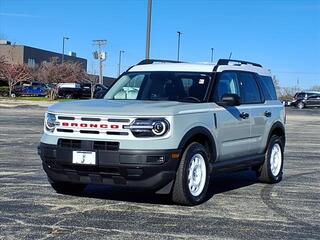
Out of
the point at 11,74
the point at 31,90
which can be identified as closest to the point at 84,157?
the point at 11,74

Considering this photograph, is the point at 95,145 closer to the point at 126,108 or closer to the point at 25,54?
the point at 126,108

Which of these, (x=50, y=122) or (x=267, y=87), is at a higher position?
(x=267, y=87)

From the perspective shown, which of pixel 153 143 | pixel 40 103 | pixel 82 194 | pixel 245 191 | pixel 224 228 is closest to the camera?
pixel 224 228

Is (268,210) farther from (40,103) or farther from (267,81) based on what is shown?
(40,103)

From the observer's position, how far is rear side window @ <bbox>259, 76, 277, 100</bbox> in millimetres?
9977

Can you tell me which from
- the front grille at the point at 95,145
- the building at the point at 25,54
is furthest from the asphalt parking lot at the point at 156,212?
the building at the point at 25,54

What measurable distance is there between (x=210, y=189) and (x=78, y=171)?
256cm

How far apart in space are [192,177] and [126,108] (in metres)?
1.27

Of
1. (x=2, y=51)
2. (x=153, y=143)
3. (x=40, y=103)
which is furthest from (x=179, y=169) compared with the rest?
(x=2, y=51)

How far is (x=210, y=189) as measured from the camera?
9141mm

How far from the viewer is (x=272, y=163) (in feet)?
32.8

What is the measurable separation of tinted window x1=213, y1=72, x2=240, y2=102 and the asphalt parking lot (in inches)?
57.2

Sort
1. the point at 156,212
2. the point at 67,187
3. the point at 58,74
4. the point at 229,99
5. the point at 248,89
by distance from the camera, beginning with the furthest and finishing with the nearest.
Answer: the point at 58,74, the point at 248,89, the point at 67,187, the point at 229,99, the point at 156,212

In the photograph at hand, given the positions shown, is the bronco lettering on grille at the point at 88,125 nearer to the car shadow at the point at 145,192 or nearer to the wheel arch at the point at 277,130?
the car shadow at the point at 145,192
